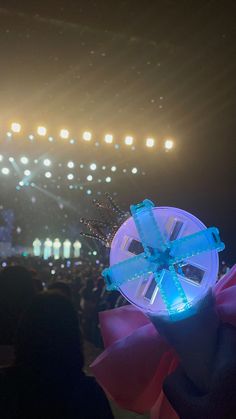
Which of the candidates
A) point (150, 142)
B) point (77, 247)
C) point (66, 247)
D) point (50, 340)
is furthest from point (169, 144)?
point (66, 247)

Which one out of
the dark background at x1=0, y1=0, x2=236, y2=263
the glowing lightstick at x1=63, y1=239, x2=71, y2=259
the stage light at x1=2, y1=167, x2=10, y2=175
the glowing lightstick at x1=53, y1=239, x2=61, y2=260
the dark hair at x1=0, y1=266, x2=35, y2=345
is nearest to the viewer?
the dark hair at x1=0, y1=266, x2=35, y2=345

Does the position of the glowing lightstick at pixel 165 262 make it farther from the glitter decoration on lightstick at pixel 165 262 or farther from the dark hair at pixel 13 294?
the dark hair at pixel 13 294

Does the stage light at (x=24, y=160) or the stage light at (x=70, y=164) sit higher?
the stage light at (x=24, y=160)

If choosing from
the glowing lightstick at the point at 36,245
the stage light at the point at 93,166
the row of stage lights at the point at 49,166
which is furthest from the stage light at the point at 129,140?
the glowing lightstick at the point at 36,245

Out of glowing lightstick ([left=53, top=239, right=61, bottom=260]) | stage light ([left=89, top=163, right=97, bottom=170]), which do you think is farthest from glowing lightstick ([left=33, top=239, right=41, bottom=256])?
stage light ([left=89, top=163, right=97, bottom=170])

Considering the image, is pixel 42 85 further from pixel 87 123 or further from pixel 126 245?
pixel 126 245

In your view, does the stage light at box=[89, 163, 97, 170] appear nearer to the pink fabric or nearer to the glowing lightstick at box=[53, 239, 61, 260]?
the glowing lightstick at box=[53, 239, 61, 260]

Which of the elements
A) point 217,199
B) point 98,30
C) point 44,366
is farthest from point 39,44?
point 44,366
